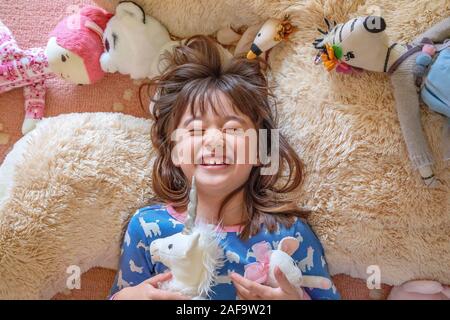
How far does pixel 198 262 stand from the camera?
0.92 m

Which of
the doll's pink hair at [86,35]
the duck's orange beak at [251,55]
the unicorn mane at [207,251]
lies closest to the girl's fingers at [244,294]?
the unicorn mane at [207,251]

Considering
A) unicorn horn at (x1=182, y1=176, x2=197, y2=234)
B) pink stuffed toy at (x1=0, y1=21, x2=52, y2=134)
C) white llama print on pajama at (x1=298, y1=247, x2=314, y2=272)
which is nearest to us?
unicorn horn at (x1=182, y1=176, x2=197, y2=234)

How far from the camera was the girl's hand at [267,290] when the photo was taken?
0.97 metres

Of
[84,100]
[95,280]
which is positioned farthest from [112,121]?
[95,280]

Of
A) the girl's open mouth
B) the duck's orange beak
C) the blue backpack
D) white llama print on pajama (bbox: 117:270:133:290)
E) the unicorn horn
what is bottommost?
white llama print on pajama (bbox: 117:270:133:290)

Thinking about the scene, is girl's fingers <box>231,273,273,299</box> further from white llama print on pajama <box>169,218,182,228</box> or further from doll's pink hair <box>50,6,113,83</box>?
doll's pink hair <box>50,6,113,83</box>

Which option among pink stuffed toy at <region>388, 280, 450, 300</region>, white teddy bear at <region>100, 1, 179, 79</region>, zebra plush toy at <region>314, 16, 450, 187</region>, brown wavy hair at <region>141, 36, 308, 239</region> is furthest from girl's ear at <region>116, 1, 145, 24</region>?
pink stuffed toy at <region>388, 280, 450, 300</region>

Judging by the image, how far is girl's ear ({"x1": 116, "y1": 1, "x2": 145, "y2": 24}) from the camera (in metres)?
1.17

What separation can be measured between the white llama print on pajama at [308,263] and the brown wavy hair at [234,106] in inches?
3.1

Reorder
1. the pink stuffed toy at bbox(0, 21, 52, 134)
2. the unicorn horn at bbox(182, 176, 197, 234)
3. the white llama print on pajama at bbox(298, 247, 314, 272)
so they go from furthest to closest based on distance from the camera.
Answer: the pink stuffed toy at bbox(0, 21, 52, 134)
the white llama print on pajama at bbox(298, 247, 314, 272)
the unicorn horn at bbox(182, 176, 197, 234)

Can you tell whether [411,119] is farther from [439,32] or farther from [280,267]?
[280,267]

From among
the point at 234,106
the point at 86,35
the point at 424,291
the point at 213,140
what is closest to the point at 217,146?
the point at 213,140

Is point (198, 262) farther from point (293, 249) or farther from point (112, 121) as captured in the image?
point (112, 121)

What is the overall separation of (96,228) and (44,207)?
12 centimetres
